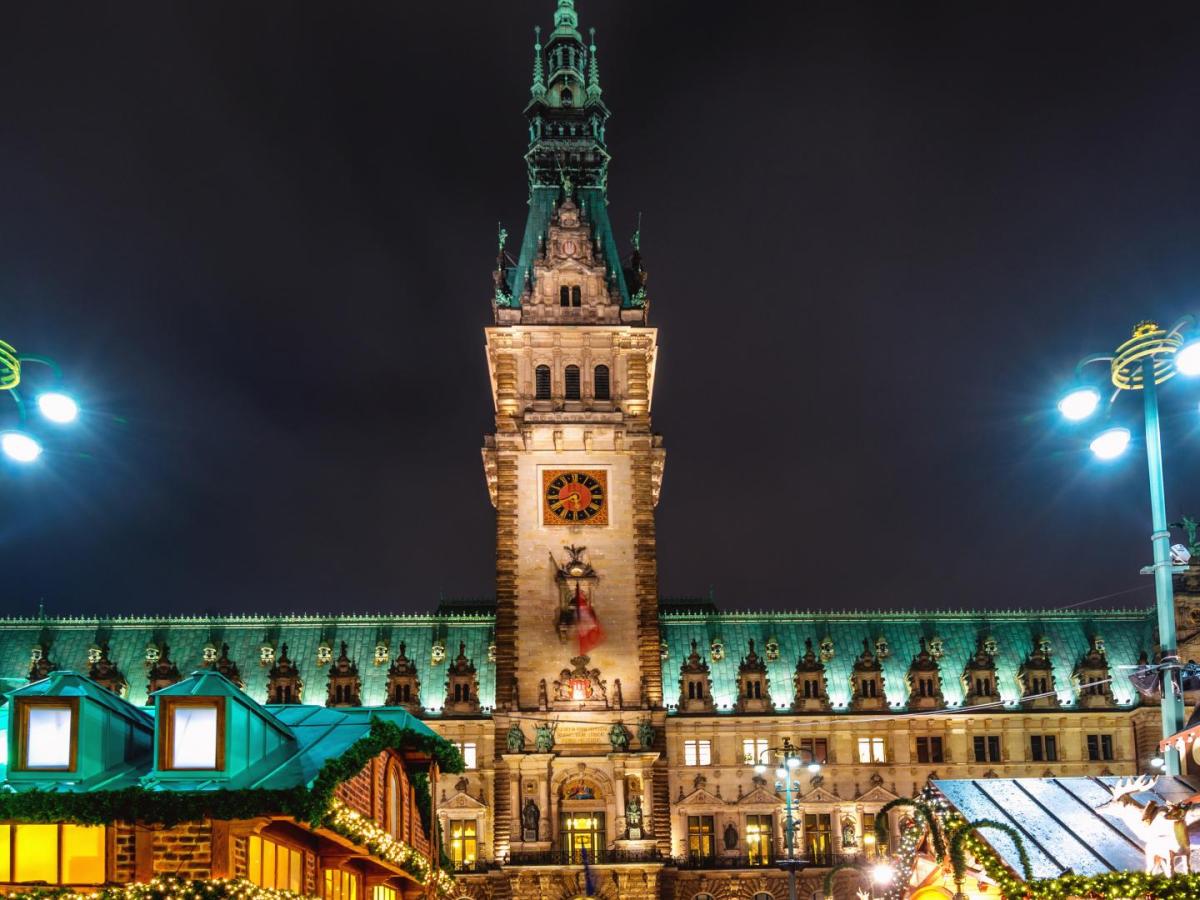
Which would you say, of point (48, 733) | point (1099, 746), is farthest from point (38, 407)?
point (1099, 746)

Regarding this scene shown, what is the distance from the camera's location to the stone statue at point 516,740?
7744 cm

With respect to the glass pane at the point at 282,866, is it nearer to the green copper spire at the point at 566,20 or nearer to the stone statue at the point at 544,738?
the stone statue at the point at 544,738

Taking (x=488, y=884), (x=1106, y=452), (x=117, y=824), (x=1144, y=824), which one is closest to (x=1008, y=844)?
(x=1144, y=824)

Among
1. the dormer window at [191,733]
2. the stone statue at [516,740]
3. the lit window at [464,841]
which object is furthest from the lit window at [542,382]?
the dormer window at [191,733]

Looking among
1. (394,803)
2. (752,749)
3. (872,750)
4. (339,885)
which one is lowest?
(339,885)

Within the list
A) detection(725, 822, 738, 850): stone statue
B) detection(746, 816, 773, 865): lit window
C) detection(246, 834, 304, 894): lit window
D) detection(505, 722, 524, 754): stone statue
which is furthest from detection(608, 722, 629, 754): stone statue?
detection(246, 834, 304, 894): lit window

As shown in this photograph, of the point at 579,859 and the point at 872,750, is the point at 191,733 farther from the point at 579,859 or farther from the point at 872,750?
the point at 872,750

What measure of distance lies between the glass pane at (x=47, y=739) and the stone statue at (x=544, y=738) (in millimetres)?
52059

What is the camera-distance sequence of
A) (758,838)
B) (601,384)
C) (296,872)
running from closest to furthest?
(296,872) → (758,838) → (601,384)

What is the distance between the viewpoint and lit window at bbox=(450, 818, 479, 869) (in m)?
80.3

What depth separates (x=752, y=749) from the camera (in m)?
84.4

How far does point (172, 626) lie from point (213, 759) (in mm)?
67196

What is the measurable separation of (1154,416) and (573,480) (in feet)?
190

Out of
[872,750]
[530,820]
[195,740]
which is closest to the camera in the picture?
[195,740]
